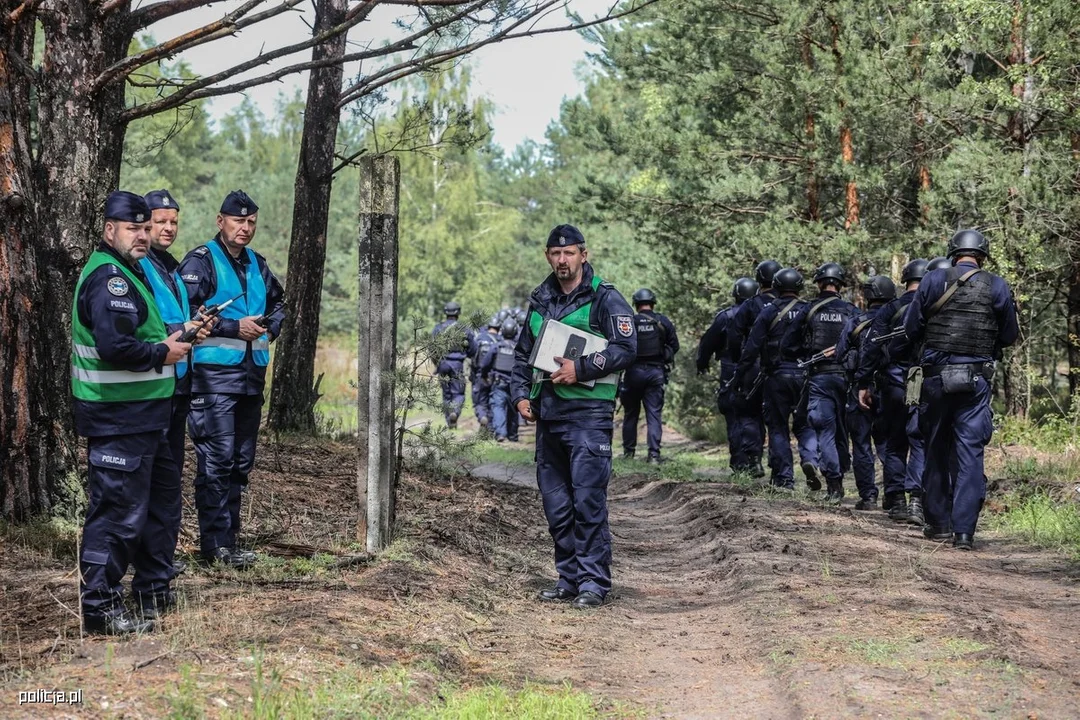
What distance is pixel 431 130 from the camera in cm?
1368

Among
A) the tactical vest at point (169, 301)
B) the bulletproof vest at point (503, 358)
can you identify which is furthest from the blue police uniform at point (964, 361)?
the bulletproof vest at point (503, 358)

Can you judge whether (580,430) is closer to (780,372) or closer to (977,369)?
(977,369)

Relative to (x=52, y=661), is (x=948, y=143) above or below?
above

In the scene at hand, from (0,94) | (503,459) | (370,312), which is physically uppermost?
(0,94)

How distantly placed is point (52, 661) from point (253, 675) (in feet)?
2.96

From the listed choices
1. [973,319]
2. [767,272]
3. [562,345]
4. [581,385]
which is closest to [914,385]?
[973,319]

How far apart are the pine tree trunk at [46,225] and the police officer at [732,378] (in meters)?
9.02

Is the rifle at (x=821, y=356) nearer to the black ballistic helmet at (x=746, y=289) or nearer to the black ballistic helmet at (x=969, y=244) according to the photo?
the black ballistic helmet at (x=746, y=289)

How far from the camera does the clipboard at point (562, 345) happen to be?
7.57 metres

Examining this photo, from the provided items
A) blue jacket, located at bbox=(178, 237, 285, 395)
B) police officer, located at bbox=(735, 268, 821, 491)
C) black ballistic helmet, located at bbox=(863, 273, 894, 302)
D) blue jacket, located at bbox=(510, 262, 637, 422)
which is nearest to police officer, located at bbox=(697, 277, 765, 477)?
police officer, located at bbox=(735, 268, 821, 491)

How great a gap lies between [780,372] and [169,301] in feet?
28.8

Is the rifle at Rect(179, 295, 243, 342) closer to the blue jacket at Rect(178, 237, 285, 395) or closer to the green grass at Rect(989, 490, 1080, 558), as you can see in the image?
the blue jacket at Rect(178, 237, 285, 395)

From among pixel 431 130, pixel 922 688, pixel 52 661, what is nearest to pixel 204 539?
pixel 52 661

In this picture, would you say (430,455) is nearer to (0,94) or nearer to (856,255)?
(0,94)
